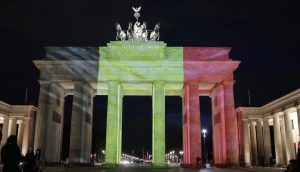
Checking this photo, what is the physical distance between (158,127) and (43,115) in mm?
16470

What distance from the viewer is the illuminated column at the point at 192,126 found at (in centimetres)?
4738

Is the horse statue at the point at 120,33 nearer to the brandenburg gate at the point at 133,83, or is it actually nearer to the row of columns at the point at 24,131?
the brandenburg gate at the point at 133,83

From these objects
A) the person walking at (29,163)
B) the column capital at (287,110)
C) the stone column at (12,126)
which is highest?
the column capital at (287,110)

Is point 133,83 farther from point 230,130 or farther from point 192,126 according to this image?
point 230,130

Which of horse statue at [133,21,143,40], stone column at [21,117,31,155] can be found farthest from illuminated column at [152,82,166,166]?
stone column at [21,117,31,155]

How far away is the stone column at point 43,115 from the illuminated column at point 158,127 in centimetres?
1527

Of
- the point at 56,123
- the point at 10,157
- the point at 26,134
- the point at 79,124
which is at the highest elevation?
the point at 56,123

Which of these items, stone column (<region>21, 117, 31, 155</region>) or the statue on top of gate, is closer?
the statue on top of gate

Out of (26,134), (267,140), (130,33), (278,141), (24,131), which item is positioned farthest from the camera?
(24,131)

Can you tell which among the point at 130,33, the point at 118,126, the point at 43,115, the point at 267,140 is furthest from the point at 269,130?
the point at 43,115

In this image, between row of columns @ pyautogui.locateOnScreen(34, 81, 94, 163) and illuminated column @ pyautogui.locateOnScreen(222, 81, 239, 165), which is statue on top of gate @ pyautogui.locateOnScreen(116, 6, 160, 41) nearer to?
row of columns @ pyautogui.locateOnScreen(34, 81, 94, 163)

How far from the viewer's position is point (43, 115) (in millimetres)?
48188

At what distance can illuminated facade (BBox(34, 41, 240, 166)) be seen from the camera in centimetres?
4775

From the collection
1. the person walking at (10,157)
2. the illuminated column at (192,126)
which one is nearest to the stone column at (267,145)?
the illuminated column at (192,126)
